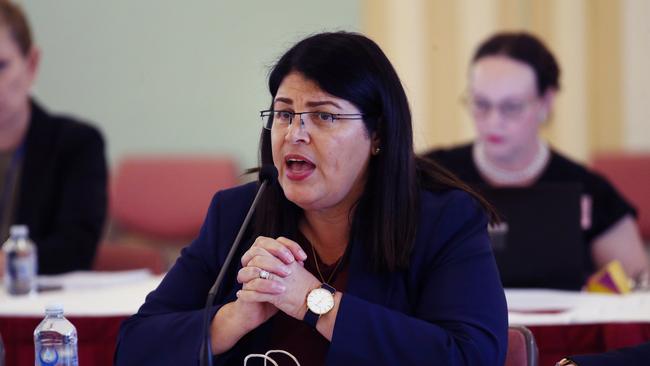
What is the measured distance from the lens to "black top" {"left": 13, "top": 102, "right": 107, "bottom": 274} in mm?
3676

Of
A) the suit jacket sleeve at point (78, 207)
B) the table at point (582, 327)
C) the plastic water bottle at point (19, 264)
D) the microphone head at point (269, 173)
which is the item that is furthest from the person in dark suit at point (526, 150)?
the microphone head at point (269, 173)

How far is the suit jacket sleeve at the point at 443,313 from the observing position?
74.8 inches

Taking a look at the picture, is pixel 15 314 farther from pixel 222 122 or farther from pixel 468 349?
pixel 222 122

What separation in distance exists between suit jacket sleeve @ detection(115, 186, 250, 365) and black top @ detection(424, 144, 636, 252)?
60.2 inches

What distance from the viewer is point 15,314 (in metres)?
2.75

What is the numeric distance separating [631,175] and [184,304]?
120 inches

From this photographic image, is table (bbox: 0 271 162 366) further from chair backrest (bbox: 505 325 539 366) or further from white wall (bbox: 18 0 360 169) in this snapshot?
white wall (bbox: 18 0 360 169)

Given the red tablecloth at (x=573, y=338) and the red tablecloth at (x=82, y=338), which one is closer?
the red tablecloth at (x=573, y=338)

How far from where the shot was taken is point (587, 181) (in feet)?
12.0

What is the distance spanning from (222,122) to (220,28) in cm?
50

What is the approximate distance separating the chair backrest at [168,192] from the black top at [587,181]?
1.69 metres

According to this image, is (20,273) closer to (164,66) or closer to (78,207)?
(78,207)

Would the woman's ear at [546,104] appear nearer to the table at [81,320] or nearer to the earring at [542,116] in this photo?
the earring at [542,116]

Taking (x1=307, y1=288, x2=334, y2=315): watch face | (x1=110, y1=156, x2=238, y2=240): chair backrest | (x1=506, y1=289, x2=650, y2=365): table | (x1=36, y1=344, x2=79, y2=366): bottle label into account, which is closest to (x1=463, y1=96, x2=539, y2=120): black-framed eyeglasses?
(x1=506, y1=289, x2=650, y2=365): table
